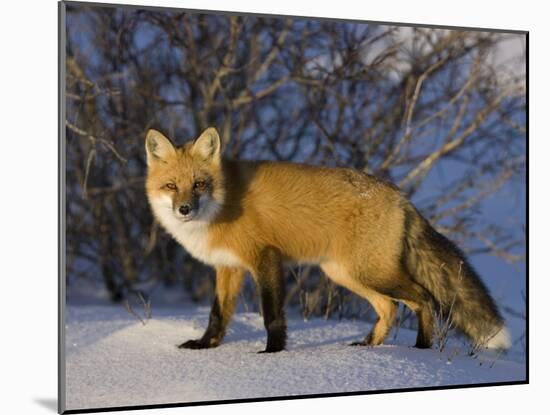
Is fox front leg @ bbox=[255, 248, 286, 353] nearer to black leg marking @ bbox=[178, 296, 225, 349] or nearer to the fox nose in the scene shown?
black leg marking @ bbox=[178, 296, 225, 349]

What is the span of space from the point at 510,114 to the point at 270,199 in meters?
2.91

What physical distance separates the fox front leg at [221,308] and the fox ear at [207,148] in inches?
25.7

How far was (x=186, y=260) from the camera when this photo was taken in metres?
7.65

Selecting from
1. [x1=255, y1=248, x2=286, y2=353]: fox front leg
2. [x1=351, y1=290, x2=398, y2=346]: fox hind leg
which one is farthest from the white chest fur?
[x1=351, y1=290, x2=398, y2=346]: fox hind leg

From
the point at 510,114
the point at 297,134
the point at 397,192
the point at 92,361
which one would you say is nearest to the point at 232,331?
the point at 92,361

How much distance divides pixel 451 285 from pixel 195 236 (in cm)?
151

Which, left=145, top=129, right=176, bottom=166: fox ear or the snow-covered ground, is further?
left=145, top=129, right=176, bottom=166: fox ear

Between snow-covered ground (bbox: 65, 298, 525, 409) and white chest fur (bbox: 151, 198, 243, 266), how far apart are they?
0.50 metres

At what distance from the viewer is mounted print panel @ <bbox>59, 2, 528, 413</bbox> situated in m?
4.07

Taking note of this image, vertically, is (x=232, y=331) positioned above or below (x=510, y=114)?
below

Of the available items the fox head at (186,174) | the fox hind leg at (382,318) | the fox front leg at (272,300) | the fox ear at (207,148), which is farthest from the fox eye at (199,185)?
the fox hind leg at (382,318)

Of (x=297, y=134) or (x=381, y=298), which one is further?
(x=297, y=134)

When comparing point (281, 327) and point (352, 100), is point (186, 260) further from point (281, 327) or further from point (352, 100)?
point (281, 327)

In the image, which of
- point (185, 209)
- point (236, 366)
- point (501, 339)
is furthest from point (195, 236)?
point (501, 339)
